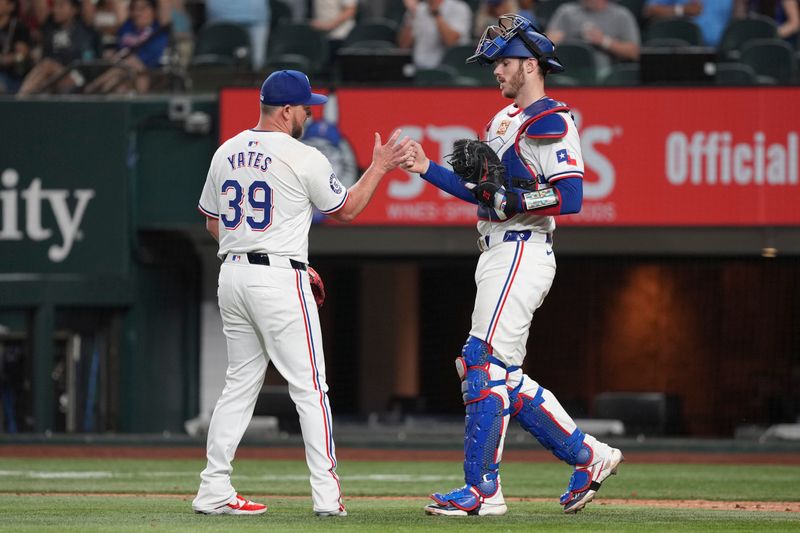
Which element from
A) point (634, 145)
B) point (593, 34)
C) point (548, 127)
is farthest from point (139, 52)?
point (548, 127)

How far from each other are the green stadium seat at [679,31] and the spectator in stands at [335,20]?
320 centimetres

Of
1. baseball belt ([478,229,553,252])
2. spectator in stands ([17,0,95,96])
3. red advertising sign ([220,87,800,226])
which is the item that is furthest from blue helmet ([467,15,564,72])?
spectator in stands ([17,0,95,96])

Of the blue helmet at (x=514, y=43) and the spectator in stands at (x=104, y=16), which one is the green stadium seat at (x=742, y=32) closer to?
the spectator in stands at (x=104, y=16)

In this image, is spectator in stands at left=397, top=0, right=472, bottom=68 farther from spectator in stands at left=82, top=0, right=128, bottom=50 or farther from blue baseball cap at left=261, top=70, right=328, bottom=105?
blue baseball cap at left=261, top=70, right=328, bottom=105

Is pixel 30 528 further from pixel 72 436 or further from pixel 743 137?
pixel 743 137

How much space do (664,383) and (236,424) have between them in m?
13.7

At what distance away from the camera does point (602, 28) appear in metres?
15.3

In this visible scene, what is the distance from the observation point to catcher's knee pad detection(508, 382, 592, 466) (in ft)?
21.7

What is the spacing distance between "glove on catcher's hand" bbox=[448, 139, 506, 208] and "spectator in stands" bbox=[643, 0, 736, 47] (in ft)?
31.3

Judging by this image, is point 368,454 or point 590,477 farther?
point 368,454

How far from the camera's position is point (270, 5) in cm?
1680

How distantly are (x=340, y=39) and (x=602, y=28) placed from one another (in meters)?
2.82

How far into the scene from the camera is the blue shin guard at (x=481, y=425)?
6.41 metres

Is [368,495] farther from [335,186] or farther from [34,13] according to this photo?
[34,13]
